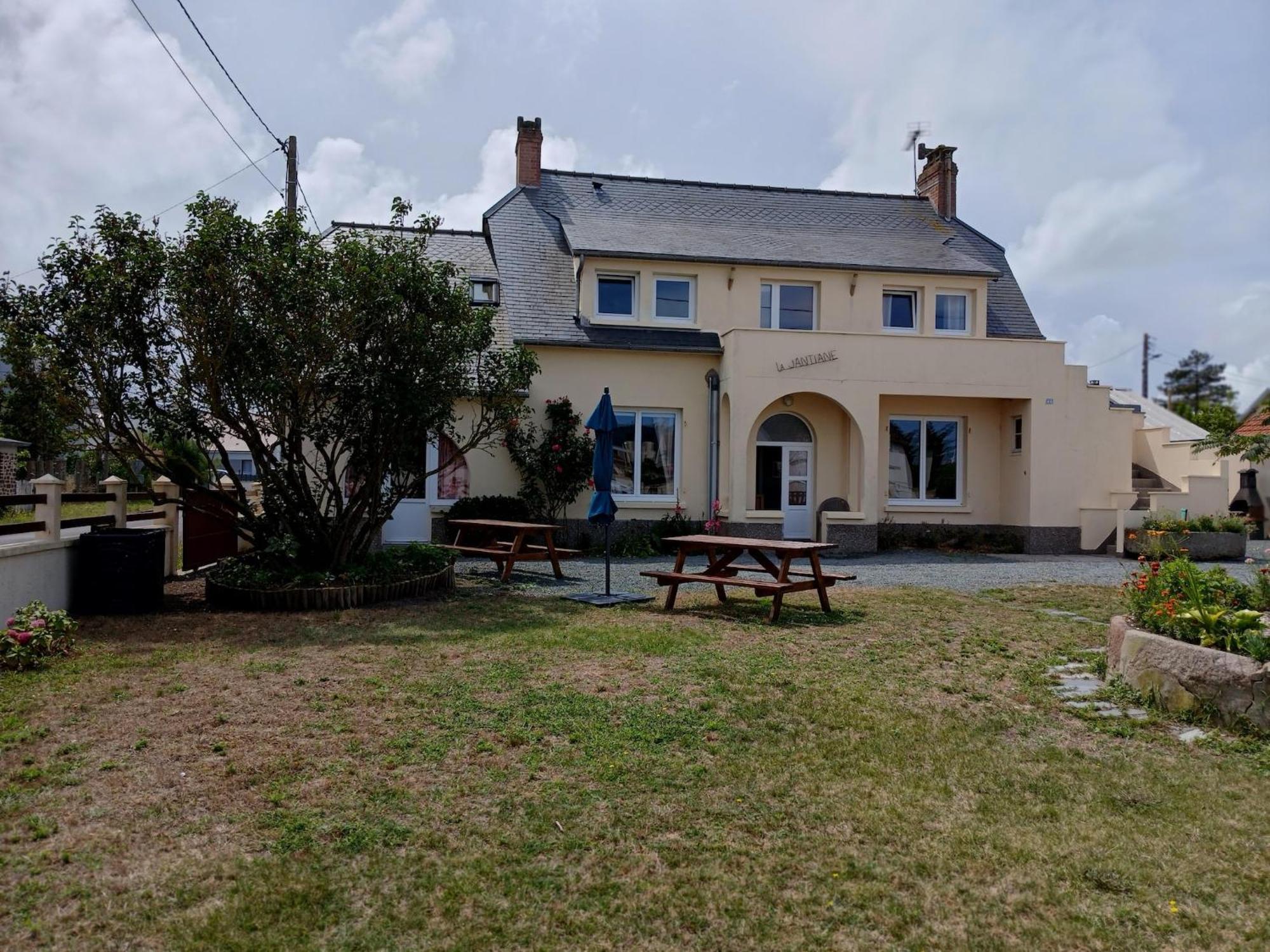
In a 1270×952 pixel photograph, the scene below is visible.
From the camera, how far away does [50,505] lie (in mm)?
9945

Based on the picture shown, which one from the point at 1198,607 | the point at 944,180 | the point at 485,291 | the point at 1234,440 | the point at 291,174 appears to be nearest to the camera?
the point at 1198,607

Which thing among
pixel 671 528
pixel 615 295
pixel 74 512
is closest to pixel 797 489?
pixel 671 528

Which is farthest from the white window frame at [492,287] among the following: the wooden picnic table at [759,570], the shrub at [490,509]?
the wooden picnic table at [759,570]

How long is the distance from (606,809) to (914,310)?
61.0 feet

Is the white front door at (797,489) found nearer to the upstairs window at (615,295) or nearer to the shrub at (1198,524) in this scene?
the upstairs window at (615,295)

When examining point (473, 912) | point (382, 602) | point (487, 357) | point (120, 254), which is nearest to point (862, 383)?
point (487, 357)

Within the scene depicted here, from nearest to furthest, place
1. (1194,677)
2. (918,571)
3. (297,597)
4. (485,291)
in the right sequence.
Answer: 1. (1194,677)
2. (297,597)
3. (918,571)
4. (485,291)

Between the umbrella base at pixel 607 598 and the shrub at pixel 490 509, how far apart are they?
237 inches

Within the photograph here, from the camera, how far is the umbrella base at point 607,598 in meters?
11.2

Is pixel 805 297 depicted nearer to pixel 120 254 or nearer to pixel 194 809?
pixel 120 254

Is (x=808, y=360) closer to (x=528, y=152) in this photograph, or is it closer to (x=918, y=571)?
(x=918, y=571)

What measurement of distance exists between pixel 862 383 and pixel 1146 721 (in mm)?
13355

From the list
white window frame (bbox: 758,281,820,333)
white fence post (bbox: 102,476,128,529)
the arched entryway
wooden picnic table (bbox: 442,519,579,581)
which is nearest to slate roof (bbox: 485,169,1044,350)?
white window frame (bbox: 758,281,820,333)

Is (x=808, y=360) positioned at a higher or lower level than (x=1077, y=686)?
higher
